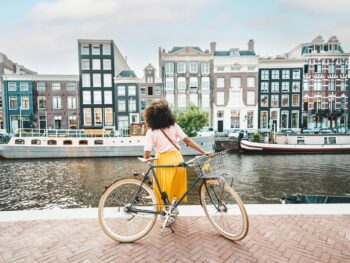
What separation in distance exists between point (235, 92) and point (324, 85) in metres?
13.0

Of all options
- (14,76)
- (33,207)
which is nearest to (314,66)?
(33,207)

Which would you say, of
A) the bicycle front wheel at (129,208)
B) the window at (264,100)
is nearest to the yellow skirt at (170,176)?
the bicycle front wheel at (129,208)

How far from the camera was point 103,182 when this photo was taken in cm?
1205

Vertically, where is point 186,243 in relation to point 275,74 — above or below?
below

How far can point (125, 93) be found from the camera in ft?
A: 108

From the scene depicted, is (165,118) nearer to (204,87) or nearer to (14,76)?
(204,87)

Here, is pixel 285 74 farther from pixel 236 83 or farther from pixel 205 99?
pixel 205 99

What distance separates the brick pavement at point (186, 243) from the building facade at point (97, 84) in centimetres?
3048

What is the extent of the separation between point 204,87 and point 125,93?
11145 millimetres

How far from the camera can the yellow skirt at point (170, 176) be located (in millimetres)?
3062

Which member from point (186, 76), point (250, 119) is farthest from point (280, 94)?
point (186, 76)

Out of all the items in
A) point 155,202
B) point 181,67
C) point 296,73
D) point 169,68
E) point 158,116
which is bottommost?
point 155,202

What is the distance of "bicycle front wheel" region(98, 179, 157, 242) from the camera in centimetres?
301

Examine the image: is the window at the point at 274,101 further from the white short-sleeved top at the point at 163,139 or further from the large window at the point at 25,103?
the white short-sleeved top at the point at 163,139
